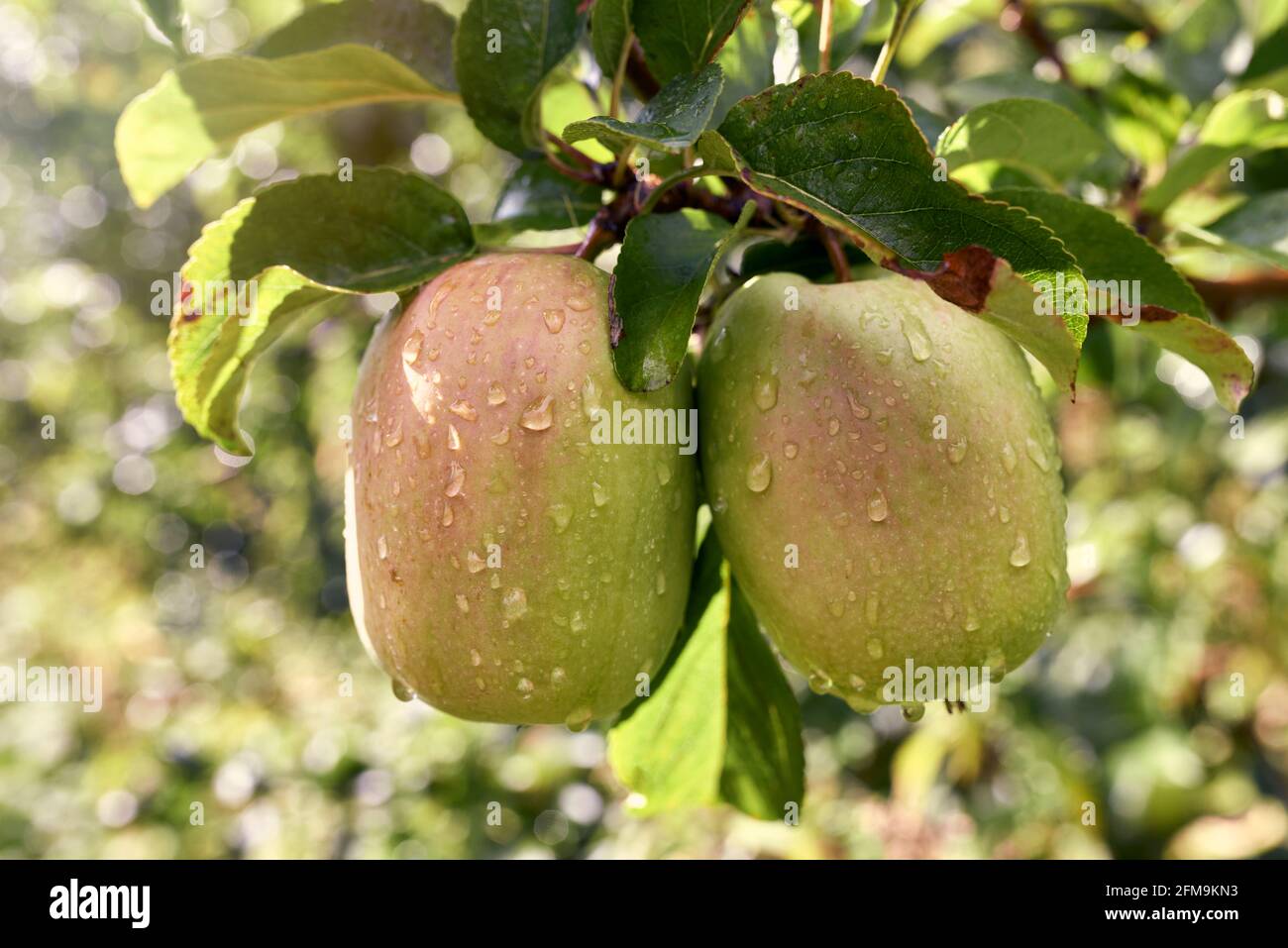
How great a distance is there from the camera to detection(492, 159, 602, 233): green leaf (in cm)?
78

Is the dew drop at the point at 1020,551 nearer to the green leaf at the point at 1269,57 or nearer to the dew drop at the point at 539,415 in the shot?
the dew drop at the point at 539,415

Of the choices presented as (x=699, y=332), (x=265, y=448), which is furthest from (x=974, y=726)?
(x=265, y=448)

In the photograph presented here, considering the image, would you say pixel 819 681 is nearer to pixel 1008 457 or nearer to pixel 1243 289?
pixel 1008 457

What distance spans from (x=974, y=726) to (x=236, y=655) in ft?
5.97

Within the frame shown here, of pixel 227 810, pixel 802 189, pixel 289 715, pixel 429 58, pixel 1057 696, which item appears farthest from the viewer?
pixel 289 715

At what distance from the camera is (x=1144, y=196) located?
39.4 inches

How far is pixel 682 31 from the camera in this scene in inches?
26.6

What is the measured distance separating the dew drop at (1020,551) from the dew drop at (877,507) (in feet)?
0.30

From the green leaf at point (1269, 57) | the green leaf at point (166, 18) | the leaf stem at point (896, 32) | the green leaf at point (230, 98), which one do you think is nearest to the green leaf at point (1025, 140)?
the leaf stem at point (896, 32)

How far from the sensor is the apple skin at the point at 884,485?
64 centimetres

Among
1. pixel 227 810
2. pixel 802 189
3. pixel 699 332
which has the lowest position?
pixel 227 810

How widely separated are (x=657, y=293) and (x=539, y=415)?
0.34 ft

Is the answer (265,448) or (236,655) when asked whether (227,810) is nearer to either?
(236,655)

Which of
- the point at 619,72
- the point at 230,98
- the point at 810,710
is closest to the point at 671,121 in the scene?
the point at 619,72
